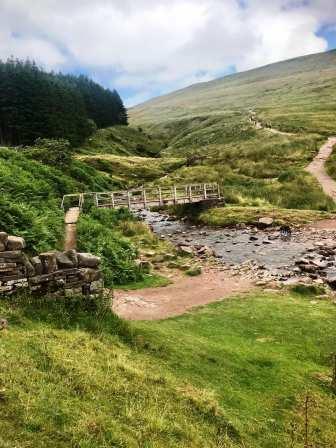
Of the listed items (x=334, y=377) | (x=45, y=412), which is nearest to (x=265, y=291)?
(x=334, y=377)

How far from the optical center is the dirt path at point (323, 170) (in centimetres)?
4966

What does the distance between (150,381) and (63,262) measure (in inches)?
193

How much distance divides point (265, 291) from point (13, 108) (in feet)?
238

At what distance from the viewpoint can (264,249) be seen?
3266 cm

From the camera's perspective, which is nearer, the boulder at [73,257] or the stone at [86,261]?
the boulder at [73,257]

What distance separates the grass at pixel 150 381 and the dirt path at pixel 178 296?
7.45ft

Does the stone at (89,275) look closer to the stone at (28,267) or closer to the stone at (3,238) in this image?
the stone at (28,267)

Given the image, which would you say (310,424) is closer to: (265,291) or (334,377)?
(334,377)

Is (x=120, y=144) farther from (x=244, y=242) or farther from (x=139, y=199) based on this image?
(x=244, y=242)

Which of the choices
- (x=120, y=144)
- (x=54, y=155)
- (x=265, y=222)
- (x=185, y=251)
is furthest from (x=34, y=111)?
(x=185, y=251)

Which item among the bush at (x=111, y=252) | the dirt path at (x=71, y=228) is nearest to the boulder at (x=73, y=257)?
the bush at (x=111, y=252)

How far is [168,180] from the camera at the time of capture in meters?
64.1

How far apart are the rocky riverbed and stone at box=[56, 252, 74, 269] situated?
12.5 metres

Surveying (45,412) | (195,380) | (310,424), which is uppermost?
(45,412)
